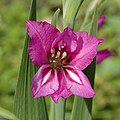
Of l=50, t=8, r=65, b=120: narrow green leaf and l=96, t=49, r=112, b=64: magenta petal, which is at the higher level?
l=96, t=49, r=112, b=64: magenta petal

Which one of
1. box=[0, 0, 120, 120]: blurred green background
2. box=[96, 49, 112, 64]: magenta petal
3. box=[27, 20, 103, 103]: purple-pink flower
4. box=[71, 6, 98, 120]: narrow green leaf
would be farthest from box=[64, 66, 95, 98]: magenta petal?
box=[0, 0, 120, 120]: blurred green background

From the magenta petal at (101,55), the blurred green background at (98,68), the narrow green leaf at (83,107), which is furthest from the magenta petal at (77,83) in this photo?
the blurred green background at (98,68)

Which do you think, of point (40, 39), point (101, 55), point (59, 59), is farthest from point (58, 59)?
point (101, 55)

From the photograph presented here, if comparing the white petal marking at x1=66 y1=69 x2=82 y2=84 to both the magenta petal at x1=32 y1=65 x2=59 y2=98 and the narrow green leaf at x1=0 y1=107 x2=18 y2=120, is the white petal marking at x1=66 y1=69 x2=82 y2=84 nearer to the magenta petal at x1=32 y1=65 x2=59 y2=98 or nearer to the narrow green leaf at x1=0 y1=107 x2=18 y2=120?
the magenta petal at x1=32 y1=65 x2=59 y2=98

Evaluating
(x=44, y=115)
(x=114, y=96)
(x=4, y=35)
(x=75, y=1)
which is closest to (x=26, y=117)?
(x=44, y=115)

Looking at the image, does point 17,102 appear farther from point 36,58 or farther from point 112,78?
point 112,78

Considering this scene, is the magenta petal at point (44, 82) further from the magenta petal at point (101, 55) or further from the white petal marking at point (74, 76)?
the magenta petal at point (101, 55)

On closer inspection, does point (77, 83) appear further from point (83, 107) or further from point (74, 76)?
point (83, 107)

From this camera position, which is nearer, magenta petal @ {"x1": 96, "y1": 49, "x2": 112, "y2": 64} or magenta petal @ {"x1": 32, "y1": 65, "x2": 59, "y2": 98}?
magenta petal @ {"x1": 32, "y1": 65, "x2": 59, "y2": 98}
